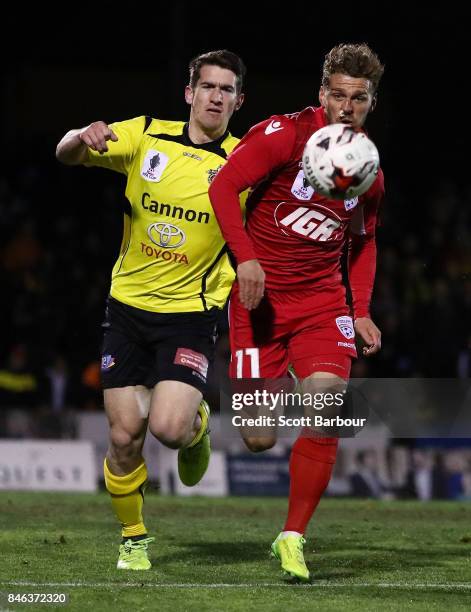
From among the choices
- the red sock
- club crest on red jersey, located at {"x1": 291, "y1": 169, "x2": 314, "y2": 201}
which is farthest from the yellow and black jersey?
the red sock

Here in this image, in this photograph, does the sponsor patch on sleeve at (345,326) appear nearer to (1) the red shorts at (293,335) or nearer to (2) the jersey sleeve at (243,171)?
(1) the red shorts at (293,335)

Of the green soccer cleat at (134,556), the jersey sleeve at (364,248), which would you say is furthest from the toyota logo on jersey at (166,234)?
the green soccer cleat at (134,556)

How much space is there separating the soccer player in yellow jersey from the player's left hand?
2.70 ft

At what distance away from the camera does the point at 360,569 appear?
7.54 m

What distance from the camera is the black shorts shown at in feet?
24.3

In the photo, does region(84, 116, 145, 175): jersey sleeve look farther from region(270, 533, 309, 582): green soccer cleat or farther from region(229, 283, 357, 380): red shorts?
region(270, 533, 309, 582): green soccer cleat

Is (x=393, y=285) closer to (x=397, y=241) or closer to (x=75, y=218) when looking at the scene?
(x=397, y=241)

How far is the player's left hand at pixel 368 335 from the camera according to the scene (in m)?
7.31

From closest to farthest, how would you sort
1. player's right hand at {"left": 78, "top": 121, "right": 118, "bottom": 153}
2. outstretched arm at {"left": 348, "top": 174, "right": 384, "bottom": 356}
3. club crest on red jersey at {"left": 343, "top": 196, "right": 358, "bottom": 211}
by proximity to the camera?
player's right hand at {"left": 78, "top": 121, "right": 118, "bottom": 153} < club crest on red jersey at {"left": 343, "top": 196, "right": 358, "bottom": 211} < outstretched arm at {"left": 348, "top": 174, "right": 384, "bottom": 356}

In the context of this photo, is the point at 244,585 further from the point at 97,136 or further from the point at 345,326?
the point at 97,136

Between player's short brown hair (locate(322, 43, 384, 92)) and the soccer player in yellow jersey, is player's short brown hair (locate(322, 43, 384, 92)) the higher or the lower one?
the higher one

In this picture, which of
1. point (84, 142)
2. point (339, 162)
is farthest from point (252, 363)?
point (84, 142)

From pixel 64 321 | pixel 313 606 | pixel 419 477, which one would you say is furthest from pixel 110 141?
pixel 64 321

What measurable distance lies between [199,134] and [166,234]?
67 cm
